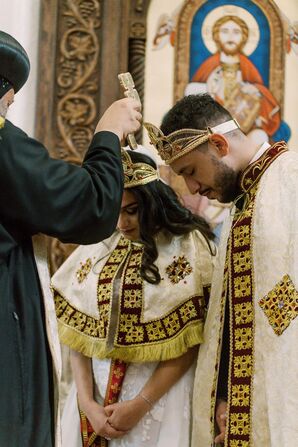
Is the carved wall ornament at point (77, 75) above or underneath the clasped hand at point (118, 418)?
above

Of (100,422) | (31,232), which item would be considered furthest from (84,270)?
(31,232)

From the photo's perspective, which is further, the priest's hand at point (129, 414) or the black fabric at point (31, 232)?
the priest's hand at point (129, 414)

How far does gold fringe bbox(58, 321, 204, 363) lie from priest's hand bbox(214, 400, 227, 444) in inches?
10.4

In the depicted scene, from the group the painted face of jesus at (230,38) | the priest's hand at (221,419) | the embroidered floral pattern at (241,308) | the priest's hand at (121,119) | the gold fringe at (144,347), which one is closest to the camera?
the priest's hand at (121,119)

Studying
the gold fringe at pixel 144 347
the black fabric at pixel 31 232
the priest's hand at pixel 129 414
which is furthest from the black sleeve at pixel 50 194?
the priest's hand at pixel 129 414

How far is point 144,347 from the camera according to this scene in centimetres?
315

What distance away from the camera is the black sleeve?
2.11m

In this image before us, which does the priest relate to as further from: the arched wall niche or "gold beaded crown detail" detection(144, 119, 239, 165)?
the arched wall niche

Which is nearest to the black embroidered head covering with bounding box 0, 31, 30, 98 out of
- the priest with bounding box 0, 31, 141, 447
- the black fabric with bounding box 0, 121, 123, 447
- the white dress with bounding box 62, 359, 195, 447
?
the priest with bounding box 0, 31, 141, 447

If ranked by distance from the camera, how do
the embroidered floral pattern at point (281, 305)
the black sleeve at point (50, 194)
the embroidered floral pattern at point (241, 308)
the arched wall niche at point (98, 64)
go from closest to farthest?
the black sleeve at point (50, 194), the embroidered floral pattern at point (281, 305), the embroidered floral pattern at point (241, 308), the arched wall niche at point (98, 64)

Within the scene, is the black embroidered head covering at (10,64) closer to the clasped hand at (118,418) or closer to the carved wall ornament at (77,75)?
the clasped hand at (118,418)

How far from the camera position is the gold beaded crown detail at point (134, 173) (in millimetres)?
3270

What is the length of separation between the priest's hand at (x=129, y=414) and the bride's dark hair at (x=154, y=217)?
0.49 meters

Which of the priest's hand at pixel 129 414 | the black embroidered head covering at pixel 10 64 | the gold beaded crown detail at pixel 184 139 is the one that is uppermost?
the black embroidered head covering at pixel 10 64
